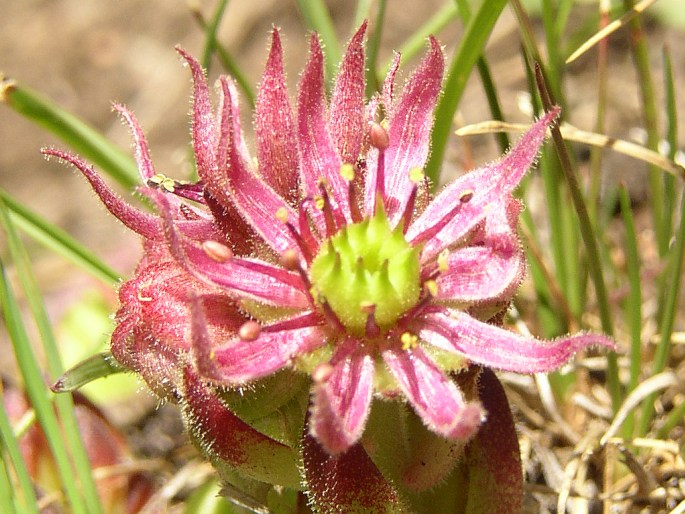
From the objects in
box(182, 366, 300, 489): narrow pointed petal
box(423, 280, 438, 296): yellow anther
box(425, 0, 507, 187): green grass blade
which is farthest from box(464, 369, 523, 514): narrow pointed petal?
Result: box(425, 0, 507, 187): green grass blade

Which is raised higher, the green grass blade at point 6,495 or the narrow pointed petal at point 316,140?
the narrow pointed petal at point 316,140

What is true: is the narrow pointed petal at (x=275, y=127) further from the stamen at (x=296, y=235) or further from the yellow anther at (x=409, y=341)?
the yellow anther at (x=409, y=341)

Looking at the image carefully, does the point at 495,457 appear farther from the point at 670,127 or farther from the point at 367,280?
the point at 670,127

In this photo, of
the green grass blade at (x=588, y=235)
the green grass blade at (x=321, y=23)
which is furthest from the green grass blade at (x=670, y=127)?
the green grass blade at (x=321, y=23)

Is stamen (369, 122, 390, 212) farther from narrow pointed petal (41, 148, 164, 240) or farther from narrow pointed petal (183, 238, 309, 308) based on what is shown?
narrow pointed petal (41, 148, 164, 240)

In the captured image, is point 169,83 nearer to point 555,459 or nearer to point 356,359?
point 555,459

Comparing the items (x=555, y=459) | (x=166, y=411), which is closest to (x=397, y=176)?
(x=555, y=459)
